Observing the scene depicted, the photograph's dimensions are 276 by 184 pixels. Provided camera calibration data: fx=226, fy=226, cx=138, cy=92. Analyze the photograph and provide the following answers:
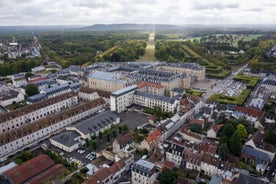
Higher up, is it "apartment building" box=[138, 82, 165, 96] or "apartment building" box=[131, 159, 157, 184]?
"apartment building" box=[138, 82, 165, 96]

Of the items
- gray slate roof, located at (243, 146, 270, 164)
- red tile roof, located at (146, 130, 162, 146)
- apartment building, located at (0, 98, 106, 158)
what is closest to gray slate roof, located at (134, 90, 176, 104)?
apartment building, located at (0, 98, 106, 158)

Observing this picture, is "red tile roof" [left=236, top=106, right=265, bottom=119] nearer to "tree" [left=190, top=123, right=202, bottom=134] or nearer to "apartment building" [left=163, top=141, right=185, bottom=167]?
"tree" [left=190, top=123, right=202, bottom=134]

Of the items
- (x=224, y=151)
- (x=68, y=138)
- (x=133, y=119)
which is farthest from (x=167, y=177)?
(x=133, y=119)

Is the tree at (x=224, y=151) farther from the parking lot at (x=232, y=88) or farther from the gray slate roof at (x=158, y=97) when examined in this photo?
the parking lot at (x=232, y=88)

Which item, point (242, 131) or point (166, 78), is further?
point (166, 78)

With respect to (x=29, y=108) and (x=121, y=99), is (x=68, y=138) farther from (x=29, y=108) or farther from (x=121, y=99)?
(x=121, y=99)

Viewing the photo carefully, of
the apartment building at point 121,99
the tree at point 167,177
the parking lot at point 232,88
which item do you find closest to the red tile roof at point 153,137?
the tree at point 167,177
